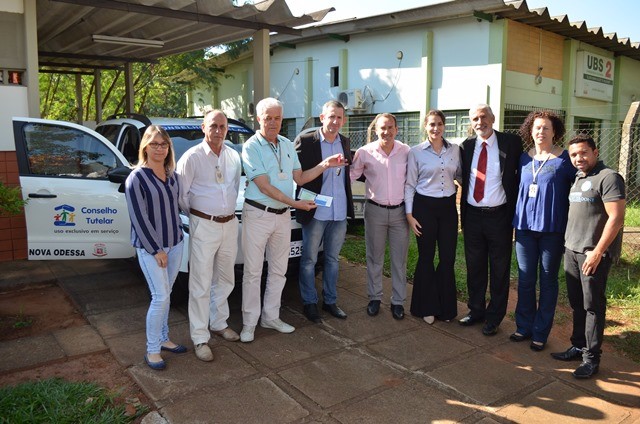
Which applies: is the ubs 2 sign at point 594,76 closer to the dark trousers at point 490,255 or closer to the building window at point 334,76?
the building window at point 334,76

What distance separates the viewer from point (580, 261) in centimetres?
372

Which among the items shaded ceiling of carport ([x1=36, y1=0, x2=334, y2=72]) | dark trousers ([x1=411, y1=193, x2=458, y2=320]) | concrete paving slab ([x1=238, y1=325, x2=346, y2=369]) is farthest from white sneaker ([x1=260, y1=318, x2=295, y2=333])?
shaded ceiling of carport ([x1=36, y1=0, x2=334, y2=72])

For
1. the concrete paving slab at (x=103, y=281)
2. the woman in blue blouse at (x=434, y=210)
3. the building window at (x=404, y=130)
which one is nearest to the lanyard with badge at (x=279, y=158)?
the woman in blue blouse at (x=434, y=210)

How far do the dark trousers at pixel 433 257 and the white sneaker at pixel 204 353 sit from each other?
6.33 feet

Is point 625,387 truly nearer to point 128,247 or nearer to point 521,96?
point 128,247

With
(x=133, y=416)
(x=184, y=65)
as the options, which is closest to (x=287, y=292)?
(x=133, y=416)

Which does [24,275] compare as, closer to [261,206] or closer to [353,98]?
[261,206]

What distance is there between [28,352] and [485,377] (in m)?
3.38

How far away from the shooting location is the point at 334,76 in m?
15.9

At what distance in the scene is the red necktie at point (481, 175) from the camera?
4332 mm

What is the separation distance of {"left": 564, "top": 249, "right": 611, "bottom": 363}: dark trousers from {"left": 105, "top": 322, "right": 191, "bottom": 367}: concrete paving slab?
2761mm

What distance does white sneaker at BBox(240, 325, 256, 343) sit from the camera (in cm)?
423

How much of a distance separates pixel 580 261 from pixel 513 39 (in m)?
10.3

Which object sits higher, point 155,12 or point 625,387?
point 155,12
